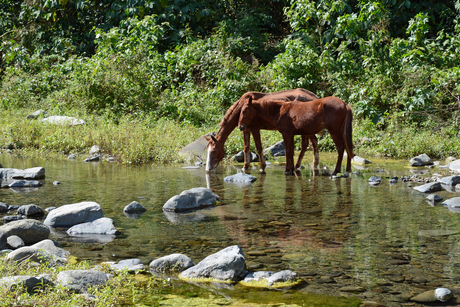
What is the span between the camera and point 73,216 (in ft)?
18.2

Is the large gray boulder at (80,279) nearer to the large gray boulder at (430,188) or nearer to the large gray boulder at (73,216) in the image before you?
the large gray boulder at (73,216)

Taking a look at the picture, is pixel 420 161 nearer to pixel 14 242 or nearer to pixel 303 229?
pixel 303 229

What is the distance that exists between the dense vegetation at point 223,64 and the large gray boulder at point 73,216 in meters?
6.19

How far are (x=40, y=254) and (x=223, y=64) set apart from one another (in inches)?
538

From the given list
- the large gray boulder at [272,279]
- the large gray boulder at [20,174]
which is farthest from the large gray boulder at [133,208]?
the large gray boulder at [20,174]

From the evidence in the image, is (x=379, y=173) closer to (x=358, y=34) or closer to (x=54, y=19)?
→ (x=358, y=34)

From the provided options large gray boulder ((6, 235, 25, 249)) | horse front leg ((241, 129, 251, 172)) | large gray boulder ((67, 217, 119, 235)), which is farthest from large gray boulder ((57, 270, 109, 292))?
horse front leg ((241, 129, 251, 172))

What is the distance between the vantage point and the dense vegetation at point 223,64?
13562mm

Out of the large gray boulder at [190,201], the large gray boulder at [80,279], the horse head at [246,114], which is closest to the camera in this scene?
the large gray boulder at [80,279]

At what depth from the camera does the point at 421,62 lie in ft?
46.5

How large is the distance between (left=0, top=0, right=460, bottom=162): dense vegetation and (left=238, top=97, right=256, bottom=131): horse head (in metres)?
2.68

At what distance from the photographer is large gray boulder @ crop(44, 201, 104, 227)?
5.51m

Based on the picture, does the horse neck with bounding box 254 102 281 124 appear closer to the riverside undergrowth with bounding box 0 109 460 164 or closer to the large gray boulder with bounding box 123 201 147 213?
the riverside undergrowth with bounding box 0 109 460 164

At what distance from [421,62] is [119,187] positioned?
32.8 feet
